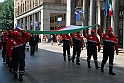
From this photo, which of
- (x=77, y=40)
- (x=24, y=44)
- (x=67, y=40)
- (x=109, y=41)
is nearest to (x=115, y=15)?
(x=67, y=40)

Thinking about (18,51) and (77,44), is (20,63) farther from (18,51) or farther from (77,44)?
(77,44)

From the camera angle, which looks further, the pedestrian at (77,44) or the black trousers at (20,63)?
the pedestrian at (77,44)

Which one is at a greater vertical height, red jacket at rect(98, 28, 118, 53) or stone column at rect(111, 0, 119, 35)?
stone column at rect(111, 0, 119, 35)

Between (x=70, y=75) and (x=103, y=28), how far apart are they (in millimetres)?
23068

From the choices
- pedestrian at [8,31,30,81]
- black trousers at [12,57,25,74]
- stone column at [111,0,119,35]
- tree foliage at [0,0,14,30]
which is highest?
tree foliage at [0,0,14,30]

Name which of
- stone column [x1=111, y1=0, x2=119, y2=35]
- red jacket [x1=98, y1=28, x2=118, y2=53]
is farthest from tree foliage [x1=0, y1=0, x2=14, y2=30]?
red jacket [x1=98, y1=28, x2=118, y2=53]

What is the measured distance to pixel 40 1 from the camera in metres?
54.2

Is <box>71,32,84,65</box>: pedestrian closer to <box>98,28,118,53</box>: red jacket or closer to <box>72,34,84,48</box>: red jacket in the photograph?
<box>72,34,84,48</box>: red jacket

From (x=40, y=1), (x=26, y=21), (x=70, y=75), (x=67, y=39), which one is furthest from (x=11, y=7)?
(x=70, y=75)

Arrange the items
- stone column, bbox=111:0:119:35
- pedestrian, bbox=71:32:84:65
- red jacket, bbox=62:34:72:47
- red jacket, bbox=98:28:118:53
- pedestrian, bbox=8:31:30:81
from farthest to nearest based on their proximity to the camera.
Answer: stone column, bbox=111:0:119:35 → red jacket, bbox=62:34:72:47 → pedestrian, bbox=71:32:84:65 → red jacket, bbox=98:28:118:53 → pedestrian, bbox=8:31:30:81

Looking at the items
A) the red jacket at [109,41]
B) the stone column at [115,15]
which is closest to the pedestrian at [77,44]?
the red jacket at [109,41]

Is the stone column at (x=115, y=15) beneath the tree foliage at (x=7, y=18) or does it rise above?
beneath

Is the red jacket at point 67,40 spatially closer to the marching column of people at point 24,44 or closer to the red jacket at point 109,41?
the marching column of people at point 24,44

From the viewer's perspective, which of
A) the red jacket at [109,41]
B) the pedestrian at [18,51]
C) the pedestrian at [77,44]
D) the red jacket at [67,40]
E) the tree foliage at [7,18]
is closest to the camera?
the pedestrian at [18,51]
